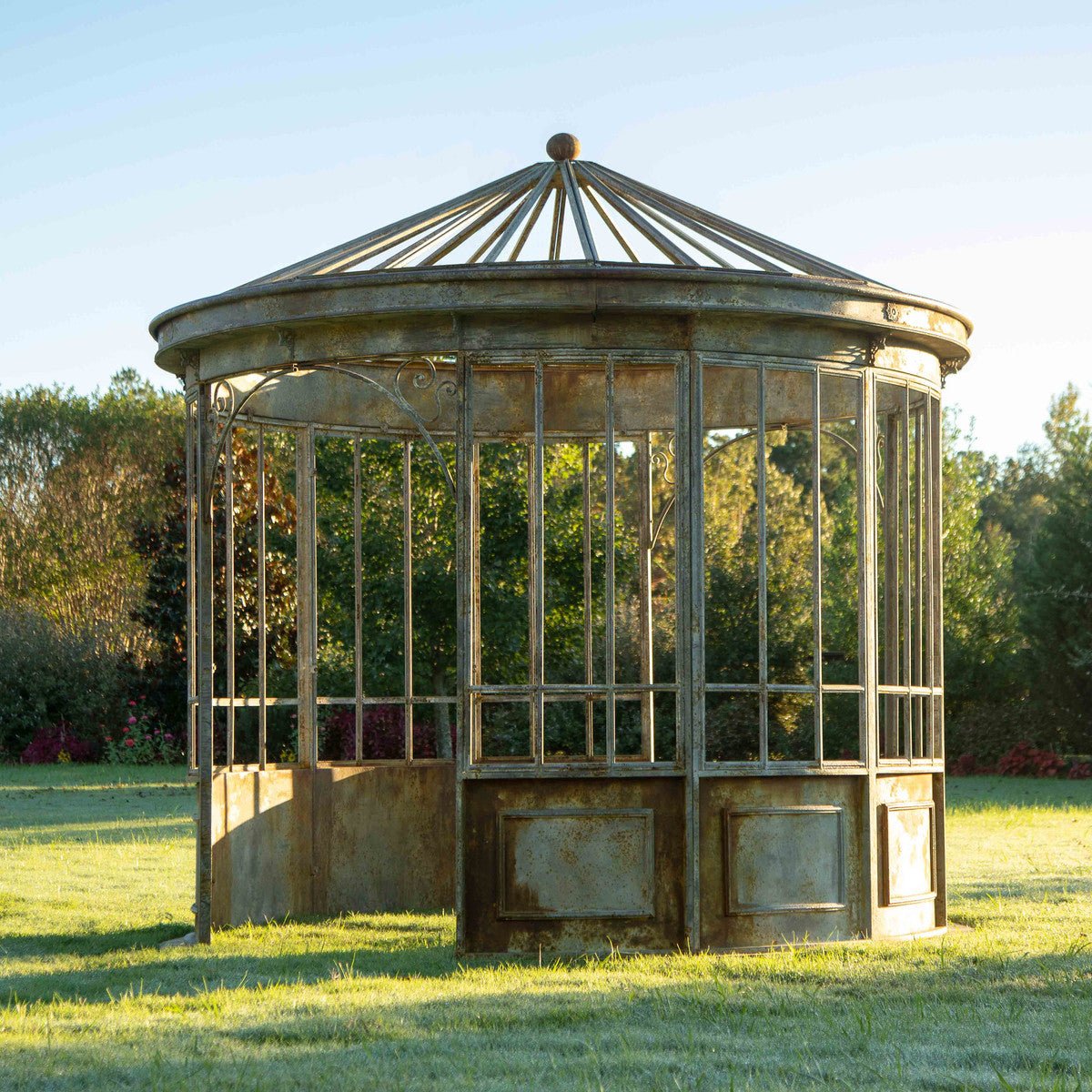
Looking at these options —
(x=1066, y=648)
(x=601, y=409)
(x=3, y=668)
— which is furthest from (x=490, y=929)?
(x=3, y=668)

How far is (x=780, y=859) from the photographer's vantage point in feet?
30.2

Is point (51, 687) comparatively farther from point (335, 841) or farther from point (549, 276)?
point (549, 276)

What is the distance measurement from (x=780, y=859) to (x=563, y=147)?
15.7 feet

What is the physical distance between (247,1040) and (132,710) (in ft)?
79.1

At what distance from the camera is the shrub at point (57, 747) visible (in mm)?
30266

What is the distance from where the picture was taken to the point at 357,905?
456 inches

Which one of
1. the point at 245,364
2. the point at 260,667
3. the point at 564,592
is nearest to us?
the point at 245,364

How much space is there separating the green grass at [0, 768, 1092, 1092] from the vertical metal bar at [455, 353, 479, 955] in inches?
22.3

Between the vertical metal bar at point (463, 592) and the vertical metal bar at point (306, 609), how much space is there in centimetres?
259

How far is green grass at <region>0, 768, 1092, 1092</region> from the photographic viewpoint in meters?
Result: 6.30

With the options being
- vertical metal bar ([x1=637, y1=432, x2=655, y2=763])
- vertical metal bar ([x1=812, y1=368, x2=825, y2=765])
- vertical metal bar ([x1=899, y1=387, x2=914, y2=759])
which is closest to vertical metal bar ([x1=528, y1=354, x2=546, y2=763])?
vertical metal bar ([x1=812, y1=368, x2=825, y2=765])

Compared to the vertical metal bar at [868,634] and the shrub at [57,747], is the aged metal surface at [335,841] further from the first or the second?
the shrub at [57,747]

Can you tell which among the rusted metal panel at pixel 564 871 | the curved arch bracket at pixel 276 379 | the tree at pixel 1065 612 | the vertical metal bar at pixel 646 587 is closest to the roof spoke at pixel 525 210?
the curved arch bracket at pixel 276 379

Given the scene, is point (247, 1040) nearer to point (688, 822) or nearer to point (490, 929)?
point (490, 929)
